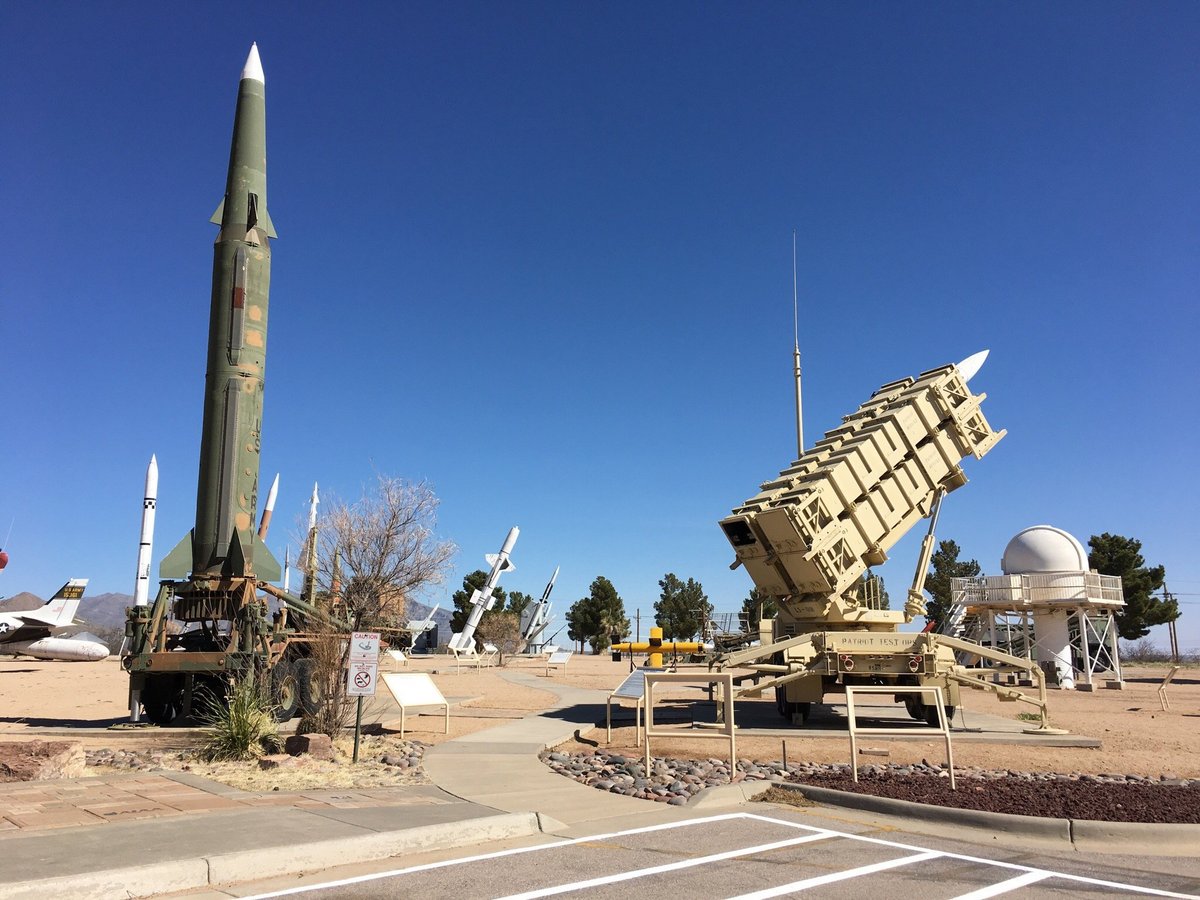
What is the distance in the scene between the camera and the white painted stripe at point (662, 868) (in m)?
5.58

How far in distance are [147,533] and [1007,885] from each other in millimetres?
33571

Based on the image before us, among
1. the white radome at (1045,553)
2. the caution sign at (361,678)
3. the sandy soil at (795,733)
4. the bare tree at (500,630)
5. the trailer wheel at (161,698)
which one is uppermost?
the white radome at (1045,553)

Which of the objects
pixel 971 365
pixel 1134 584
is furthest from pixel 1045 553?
pixel 1134 584

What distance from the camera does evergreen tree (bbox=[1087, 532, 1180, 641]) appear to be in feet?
180

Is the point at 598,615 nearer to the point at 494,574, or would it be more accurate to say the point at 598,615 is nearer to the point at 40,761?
the point at 494,574

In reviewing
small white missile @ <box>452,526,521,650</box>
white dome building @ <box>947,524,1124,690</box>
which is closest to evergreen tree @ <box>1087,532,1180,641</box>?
white dome building @ <box>947,524,1124,690</box>

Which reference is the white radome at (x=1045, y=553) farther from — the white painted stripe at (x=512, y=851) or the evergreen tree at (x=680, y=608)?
the evergreen tree at (x=680, y=608)

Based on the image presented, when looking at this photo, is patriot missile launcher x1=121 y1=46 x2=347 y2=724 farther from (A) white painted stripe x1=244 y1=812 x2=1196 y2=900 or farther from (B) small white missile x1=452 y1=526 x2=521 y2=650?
(B) small white missile x1=452 y1=526 x2=521 y2=650

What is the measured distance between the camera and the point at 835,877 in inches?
237

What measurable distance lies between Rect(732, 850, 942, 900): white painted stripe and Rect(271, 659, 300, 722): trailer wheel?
38.6ft

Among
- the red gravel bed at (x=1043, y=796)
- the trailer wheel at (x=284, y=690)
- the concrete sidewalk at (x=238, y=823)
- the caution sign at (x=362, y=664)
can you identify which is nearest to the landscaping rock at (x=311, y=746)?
the caution sign at (x=362, y=664)

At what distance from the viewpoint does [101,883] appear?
5367 millimetres

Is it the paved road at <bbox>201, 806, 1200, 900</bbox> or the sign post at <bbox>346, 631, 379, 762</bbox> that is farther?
the sign post at <bbox>346, 631, 379, 762</bbox>

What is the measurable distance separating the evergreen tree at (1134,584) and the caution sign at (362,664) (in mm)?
56249
